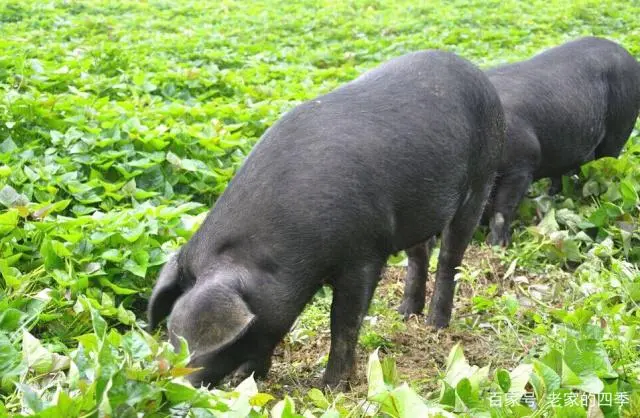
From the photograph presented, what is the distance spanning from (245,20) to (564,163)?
8288mm

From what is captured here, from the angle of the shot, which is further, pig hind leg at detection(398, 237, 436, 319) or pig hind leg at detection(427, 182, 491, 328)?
pig hind leg at detection(398, 237, 436, 319)

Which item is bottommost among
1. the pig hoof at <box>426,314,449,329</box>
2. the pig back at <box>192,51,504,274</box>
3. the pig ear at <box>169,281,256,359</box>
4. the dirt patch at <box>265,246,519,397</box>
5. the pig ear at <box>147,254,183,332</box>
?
the pig hoof at <box>426,314,449,329</box>

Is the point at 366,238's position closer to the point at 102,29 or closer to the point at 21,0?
the point at 102,29

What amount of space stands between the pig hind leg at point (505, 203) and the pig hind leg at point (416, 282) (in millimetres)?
1333

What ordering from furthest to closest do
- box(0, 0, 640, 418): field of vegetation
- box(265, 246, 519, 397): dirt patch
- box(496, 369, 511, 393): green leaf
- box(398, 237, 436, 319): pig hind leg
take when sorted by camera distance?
box(398, 237, 436, 319): pig hind leg → box(265, 246, 519, 397): dirt patch → box(496, 369, 511, 393): green leaf → box(0, 0, 640, 418): field of vegetation

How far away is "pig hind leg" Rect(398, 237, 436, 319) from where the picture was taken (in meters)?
5.19

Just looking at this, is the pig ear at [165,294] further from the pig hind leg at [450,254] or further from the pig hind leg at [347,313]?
the pig hind leg at [450,254]

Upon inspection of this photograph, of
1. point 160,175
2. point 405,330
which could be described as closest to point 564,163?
point 405,330

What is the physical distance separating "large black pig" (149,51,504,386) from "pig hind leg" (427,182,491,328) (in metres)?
0.35

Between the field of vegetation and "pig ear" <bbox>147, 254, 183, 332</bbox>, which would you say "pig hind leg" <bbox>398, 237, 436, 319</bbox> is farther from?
"pig ear" <bbox>147, 254, 183, 332</bbox>

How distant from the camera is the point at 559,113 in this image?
683 cm

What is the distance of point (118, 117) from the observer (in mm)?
6582

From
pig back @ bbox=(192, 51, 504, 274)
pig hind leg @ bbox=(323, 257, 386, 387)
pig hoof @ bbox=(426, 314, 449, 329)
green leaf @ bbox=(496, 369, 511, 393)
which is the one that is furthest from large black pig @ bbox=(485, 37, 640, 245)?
green leaf @ bbox=(496, 369, 511, 393)

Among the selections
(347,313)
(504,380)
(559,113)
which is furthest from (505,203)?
(504,380)
